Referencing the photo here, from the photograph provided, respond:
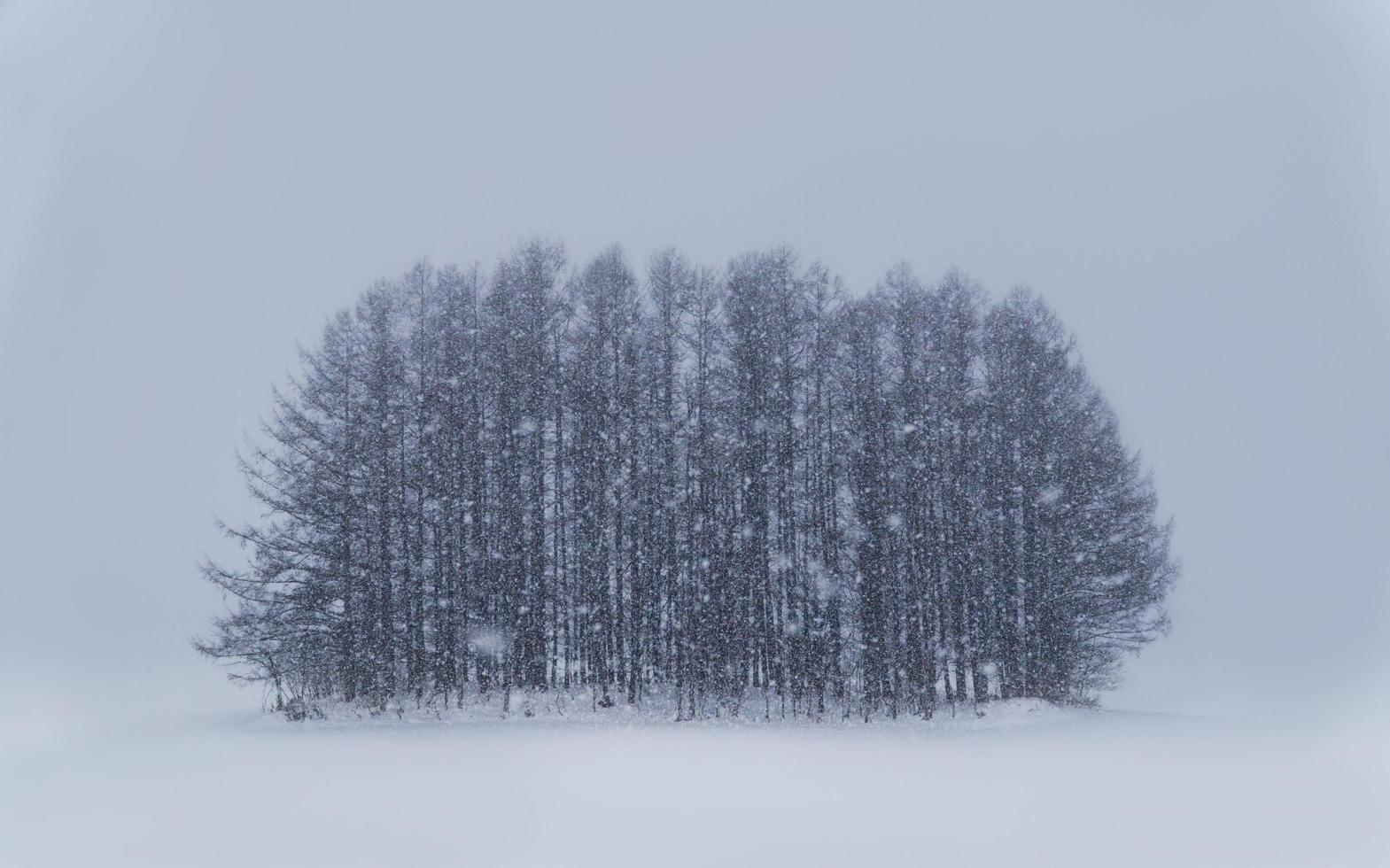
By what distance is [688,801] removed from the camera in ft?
26.0

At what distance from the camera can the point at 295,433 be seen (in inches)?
743

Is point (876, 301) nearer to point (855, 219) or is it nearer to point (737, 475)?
point (737, 475)

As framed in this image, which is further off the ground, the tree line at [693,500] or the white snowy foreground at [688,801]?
the tree line at [693,500]

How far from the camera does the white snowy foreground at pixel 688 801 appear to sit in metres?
6.39

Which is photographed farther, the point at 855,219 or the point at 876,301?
the point at 855,219

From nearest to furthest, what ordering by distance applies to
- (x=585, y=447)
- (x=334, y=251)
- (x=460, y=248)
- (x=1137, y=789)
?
(x=1137, y=789) < (x=585, y=447) < (x=460, y=248) < (x=334, y=251)

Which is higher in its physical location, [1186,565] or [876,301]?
[876,301]

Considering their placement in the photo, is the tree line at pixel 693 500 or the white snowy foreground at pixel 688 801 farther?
the tree line at pixel 693 500

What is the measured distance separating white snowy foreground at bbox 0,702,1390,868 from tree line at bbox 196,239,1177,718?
15.9ft

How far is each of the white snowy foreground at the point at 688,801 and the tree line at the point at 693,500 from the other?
4854 mm

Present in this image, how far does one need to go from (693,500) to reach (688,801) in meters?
11.3

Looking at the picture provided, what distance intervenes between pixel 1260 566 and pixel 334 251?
25027 millimetres

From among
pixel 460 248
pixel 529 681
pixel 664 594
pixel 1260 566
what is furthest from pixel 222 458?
pixel 1260 566

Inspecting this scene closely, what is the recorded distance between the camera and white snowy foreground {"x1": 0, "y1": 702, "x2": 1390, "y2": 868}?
21.0 ft
